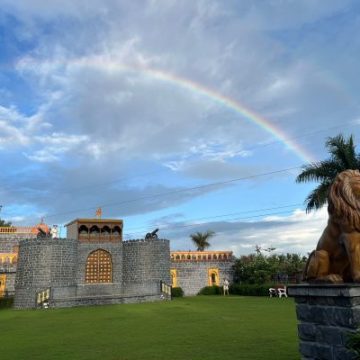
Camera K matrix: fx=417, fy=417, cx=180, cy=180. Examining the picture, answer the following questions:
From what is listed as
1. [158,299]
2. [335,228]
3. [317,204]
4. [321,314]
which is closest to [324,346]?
[321,314]

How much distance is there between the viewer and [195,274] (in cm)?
2864

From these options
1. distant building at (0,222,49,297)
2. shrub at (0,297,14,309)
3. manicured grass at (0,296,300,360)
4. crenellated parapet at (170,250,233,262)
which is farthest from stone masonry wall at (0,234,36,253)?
manicured grass at (0,296,300,360)

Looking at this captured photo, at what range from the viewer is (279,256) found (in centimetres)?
2855

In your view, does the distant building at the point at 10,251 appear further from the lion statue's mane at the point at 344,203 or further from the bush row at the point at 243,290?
the lion statue's mane at the point at 344,203

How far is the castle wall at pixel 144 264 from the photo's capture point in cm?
2353

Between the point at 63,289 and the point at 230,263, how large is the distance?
12.6 metres

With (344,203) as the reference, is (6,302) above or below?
below

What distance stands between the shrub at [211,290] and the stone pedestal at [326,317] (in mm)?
23713

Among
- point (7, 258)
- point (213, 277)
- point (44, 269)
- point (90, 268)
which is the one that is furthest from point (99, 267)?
point (213, 277)

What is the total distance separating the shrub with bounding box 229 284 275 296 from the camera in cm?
2326

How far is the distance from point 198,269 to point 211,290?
5.45 feet

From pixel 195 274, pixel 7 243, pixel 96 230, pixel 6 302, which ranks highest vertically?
pixel 96 230

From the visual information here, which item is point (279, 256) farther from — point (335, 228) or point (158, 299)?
point (335, 228)

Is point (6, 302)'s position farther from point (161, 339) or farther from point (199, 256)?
point (161, 339)
